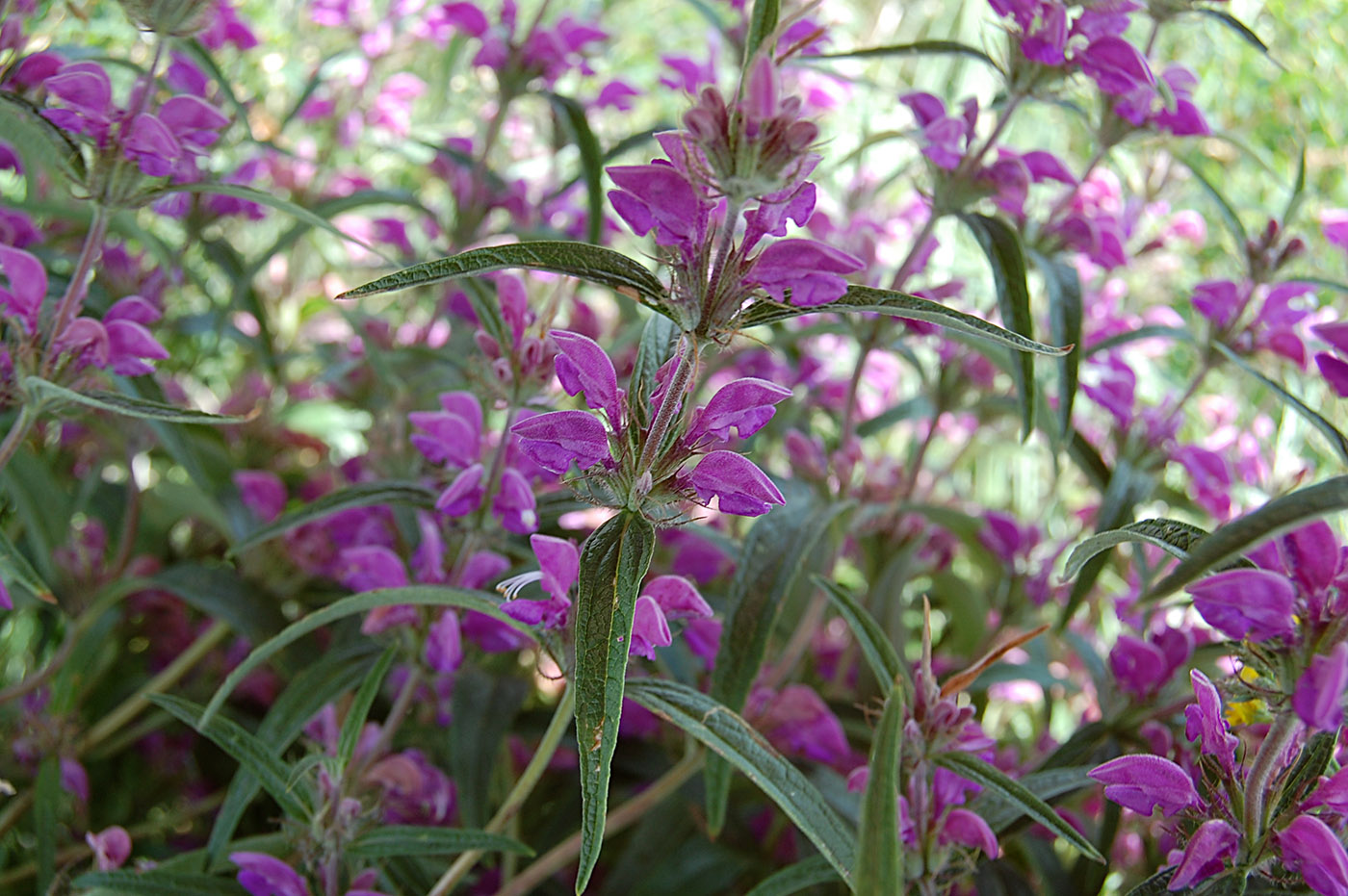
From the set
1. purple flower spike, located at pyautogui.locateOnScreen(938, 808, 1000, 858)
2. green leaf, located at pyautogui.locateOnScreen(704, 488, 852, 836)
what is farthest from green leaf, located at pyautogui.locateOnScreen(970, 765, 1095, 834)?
green leaf, located at pyautogui.locateOnScreen(704, 488, 852, 836)

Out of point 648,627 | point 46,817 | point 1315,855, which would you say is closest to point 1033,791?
point 1315,855

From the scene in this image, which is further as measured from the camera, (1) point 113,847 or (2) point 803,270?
(1) point 113,847

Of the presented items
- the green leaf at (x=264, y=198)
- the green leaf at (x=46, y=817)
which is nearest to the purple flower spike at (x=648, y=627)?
the green leaf at (x=264, y=198)

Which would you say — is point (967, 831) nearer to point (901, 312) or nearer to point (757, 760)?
point (757, 760)

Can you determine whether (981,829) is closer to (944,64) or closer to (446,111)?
(944,64)

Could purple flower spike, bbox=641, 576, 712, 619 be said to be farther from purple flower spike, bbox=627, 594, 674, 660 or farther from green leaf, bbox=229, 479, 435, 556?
green leaf, bbox=229, 479, 435, 556

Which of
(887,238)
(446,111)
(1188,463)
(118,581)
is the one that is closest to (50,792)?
(118,581)

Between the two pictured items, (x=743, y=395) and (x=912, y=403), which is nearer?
(x=743, y=395)
